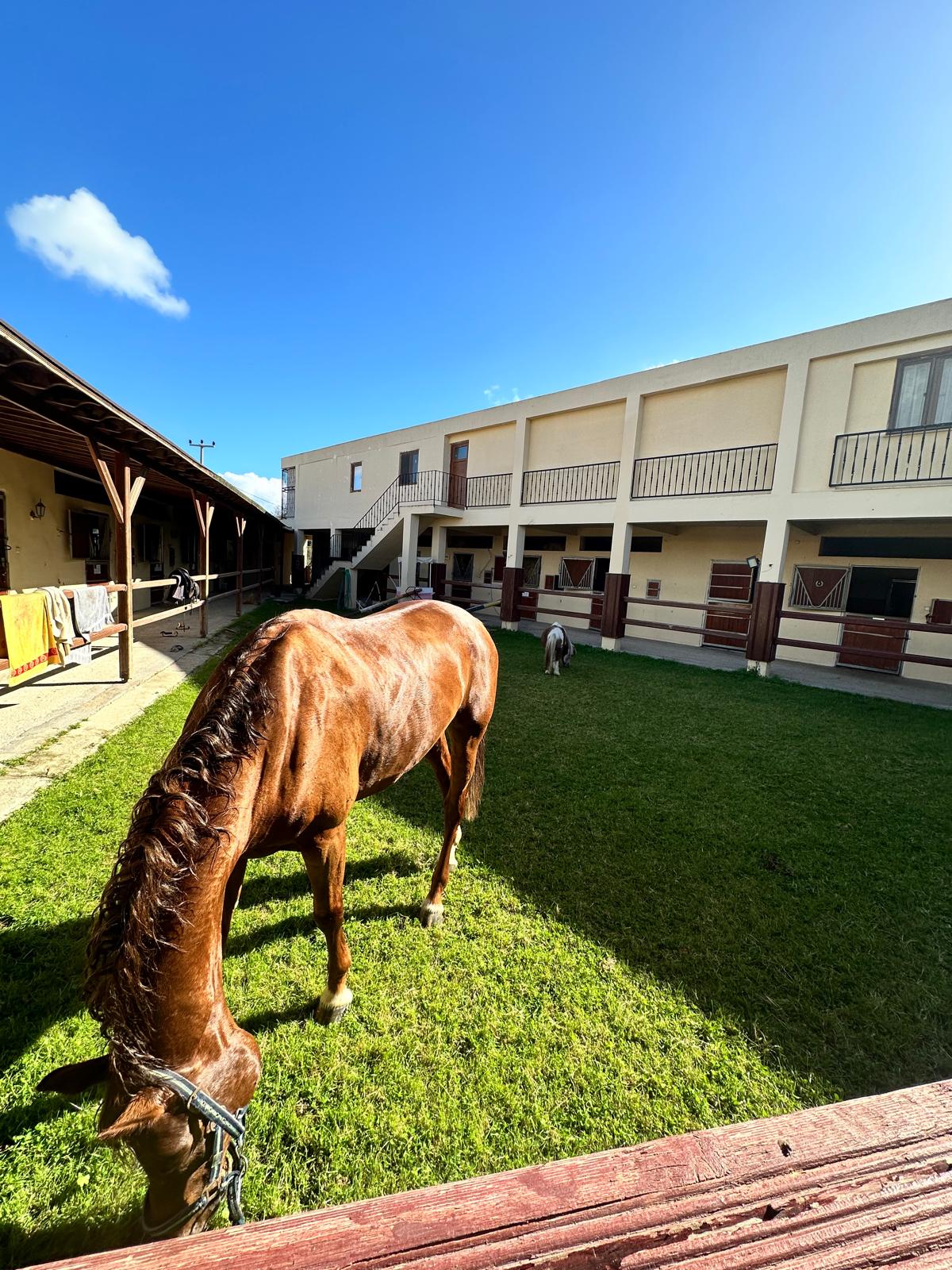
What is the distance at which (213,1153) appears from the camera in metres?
0.96

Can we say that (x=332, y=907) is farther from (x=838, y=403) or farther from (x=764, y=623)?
(x=838, y=403)

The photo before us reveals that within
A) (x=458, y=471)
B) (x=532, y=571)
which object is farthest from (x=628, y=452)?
(x=458, y=471)

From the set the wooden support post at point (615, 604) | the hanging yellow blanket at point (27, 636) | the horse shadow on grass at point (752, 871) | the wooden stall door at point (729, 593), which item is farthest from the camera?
the wooden stall door at point (729, 593)

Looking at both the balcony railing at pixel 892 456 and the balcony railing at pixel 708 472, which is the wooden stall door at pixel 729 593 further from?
the balcony railing at pixel 892 456

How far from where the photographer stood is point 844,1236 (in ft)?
1.80

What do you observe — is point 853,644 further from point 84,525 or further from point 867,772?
point 84,525

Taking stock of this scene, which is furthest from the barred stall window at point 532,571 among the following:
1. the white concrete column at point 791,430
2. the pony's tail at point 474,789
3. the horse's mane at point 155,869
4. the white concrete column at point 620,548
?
the horse's mane at point 155,869

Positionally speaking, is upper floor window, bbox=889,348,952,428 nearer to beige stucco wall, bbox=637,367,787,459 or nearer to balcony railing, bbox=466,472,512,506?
beige stucco wall, bbox=637,367,787,459

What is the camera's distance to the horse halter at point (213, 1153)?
91cm

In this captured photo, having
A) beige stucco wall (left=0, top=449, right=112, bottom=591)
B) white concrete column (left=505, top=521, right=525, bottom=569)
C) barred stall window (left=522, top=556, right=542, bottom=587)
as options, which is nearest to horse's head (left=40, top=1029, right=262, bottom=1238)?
beige stucco wall (left=0, top=449, right=112, bottom=591)

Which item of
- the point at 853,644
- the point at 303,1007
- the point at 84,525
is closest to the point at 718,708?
the point at 853,644

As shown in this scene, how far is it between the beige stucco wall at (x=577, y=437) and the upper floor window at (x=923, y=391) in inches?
193

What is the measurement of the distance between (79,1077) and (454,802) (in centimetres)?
193

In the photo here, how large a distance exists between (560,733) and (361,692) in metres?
3.79
